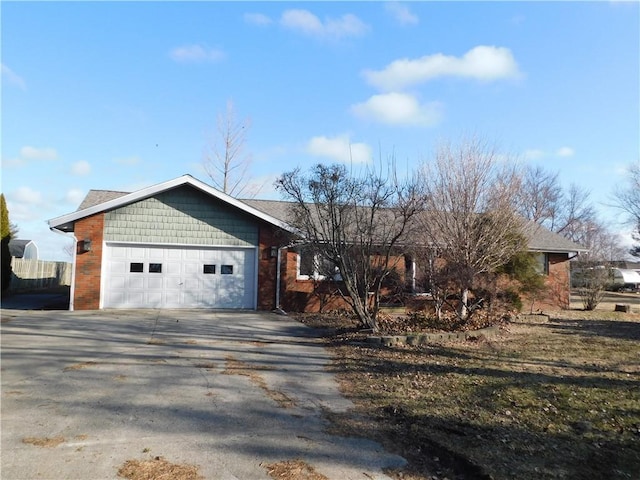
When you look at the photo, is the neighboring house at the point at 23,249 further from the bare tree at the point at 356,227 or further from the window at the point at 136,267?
the bare tree at the point at 356,227

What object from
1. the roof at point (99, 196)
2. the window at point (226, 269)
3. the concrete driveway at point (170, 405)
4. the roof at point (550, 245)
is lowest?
the concrete driveway at point (170, 405)

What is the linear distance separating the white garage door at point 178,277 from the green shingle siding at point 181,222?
0.34 meters

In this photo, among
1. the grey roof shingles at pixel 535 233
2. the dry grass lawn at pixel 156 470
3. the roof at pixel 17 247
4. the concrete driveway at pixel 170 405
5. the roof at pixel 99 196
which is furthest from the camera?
the roof at pixel 17 247

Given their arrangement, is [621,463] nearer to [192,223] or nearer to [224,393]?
[224,393]

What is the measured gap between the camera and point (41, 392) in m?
6.47

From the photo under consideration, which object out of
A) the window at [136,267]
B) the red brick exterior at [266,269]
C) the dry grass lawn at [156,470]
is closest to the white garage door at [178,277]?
the window at [136,267]

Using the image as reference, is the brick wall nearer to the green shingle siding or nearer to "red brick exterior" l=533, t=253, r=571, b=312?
"red brick exterior" l=533, t=253, r=571, b=312

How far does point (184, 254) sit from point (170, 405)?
1168 centimetres

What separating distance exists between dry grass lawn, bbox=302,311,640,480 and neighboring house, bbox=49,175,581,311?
22.2 feet

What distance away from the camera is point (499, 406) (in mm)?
6094

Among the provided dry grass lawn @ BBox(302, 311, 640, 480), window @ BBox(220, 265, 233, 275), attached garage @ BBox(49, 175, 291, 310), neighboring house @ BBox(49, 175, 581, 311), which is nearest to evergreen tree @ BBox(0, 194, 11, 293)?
neighboring house @ BBox(49, 175, 581, 311)

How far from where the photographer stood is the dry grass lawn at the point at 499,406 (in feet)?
14.7

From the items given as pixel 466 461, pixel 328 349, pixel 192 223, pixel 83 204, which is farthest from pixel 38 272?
pixel 466 461

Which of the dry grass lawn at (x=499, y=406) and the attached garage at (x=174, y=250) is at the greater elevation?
the attached garage at (x=174, y=250)
